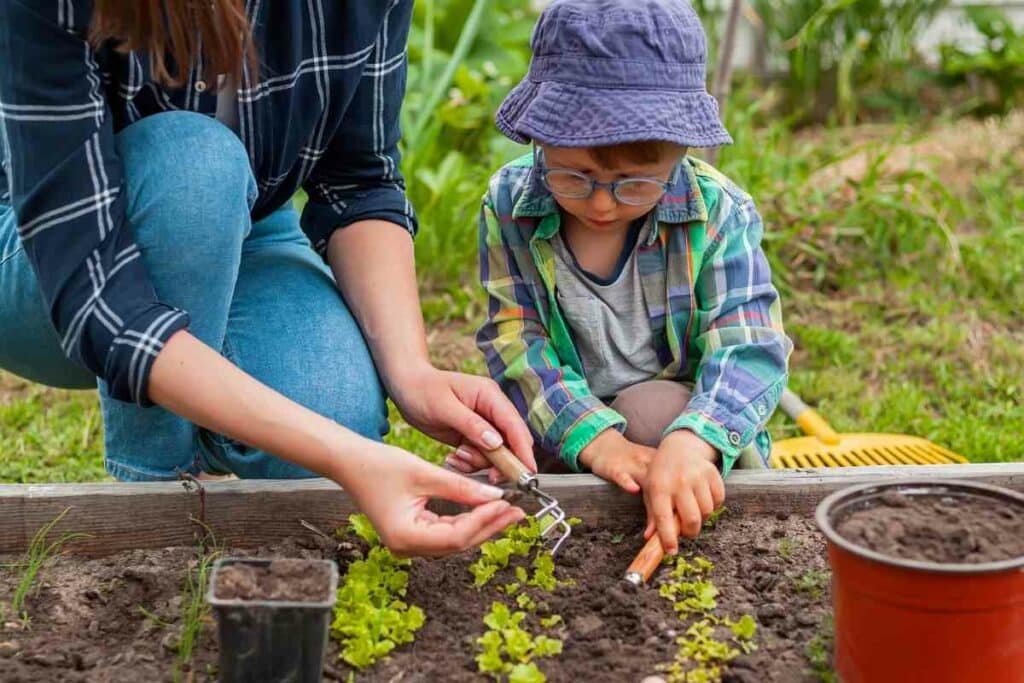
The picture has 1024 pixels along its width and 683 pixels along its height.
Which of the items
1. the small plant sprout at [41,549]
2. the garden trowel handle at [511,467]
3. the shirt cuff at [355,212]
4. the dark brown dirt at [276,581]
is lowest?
the small plant sprout at [41,549]

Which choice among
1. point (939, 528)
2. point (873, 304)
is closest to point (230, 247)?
point (939, 528)

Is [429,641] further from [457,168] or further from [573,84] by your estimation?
[457,168]

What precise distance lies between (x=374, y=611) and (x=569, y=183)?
752 millimetres

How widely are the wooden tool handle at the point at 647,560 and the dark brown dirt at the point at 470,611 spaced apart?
2cm

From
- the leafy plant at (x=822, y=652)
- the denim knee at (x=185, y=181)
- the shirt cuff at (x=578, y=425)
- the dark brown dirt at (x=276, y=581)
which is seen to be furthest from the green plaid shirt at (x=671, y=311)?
the dark brown dirt at (x=276, y=581)

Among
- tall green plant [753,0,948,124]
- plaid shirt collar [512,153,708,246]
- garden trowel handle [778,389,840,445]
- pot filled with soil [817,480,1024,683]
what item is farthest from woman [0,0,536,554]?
tall green plant [753,0,948,124]

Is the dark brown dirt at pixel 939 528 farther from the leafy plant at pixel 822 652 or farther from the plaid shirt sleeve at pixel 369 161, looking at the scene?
the plaid shirt sleeve at pixel 369 161

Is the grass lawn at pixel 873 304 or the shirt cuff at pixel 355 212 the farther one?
the grass lawn at pixel 873 304

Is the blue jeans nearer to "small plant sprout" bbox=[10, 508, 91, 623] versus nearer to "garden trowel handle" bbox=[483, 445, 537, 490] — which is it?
"small plant sprout" bbox=[10, 508, 91, 623]

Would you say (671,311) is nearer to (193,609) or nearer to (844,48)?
(193,609)

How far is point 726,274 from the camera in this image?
7.56 feet

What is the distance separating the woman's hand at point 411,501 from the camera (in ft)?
5.74

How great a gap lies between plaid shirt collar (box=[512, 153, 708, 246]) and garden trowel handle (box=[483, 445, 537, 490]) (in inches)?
17.1

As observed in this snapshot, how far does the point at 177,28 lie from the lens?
180 centimetres
